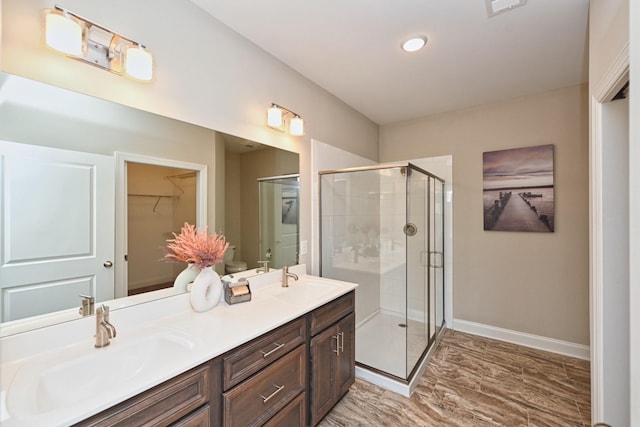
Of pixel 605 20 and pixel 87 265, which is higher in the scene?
pixel 605 20

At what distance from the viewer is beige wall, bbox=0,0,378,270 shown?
1.12 meters

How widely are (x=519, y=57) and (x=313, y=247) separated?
7.58ft

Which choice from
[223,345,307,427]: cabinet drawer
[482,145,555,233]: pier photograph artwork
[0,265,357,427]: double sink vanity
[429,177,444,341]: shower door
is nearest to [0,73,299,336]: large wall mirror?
[0,265,357,427]: double sink vanity

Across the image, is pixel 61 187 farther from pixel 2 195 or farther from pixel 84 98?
pixel 84 98

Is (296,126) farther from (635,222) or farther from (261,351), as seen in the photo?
(635,222)

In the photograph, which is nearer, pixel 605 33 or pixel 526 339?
pixel 605 33

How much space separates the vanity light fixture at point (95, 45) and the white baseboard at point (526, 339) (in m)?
3.72

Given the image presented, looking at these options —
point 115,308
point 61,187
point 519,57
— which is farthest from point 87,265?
point 519,57

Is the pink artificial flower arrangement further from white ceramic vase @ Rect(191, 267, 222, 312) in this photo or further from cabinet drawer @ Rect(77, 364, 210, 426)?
cabinet drawer @ Rect(77, 364, 210, 426)

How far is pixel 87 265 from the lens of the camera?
4.18ft

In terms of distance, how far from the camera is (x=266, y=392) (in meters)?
1.37

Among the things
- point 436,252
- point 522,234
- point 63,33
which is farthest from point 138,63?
point 522,234

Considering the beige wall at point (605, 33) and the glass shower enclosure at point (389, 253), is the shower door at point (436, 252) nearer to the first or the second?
the glass shower enclosure at point (389, 253)

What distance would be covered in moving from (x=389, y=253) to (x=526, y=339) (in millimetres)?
1658
